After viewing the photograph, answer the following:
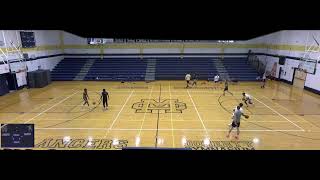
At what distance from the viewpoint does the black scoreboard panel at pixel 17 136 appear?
513 cm

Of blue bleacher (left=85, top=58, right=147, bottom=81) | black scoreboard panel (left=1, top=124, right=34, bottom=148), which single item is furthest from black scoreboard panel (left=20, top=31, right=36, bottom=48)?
black scoreboard panel (left=1, top=124, right=34, bottom=148)

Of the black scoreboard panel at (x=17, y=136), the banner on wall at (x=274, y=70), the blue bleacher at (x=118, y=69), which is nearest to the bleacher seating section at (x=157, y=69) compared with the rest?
the blue bleacher at (x=118, y=69)

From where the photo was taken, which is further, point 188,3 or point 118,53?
point 118,53

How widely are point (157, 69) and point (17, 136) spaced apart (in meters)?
24.3

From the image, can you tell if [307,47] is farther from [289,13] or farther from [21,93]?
[21,93]

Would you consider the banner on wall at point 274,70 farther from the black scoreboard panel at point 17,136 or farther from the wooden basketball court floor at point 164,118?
the black scoreboard panel at point 17,136

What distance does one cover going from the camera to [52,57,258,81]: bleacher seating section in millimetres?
27844

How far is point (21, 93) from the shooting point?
68.5ft

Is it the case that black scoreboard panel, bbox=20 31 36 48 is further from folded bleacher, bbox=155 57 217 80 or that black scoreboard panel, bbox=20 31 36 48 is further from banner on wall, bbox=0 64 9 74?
folded bleacher, bbox=155 57 217 80

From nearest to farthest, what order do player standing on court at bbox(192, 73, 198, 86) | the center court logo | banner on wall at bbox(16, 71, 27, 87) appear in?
the center court logo → banner on wall at bbox(16, 71, 27, 87) → player standing on court at bbox(192, 73, 198, 86)

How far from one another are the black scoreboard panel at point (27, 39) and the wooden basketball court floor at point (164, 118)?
443 centimetres
